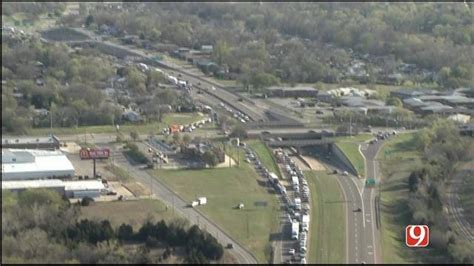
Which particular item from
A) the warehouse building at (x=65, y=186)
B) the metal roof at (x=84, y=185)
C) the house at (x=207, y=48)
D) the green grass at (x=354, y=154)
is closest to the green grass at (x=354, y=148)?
the green grass at (x=354, y=154)

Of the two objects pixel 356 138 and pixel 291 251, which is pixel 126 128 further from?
pixel 291 251

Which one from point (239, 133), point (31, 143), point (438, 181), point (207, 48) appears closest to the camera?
point (438, 181)


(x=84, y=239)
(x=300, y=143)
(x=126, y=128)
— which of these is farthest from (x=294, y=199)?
(x=126, y=128)

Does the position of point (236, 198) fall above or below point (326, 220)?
above

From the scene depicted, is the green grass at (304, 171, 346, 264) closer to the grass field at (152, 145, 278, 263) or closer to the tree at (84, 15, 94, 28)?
the grass field at (152, 145, 278, 263)

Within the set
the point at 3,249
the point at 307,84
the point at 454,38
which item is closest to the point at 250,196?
the point at 3,249

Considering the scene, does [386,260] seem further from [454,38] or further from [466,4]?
[466,4]

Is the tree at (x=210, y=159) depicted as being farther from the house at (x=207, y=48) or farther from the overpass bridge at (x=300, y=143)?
the house at (x=207, y=48)

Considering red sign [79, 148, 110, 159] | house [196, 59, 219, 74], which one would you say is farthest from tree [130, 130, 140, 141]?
house [196, 59, 219, 74]
